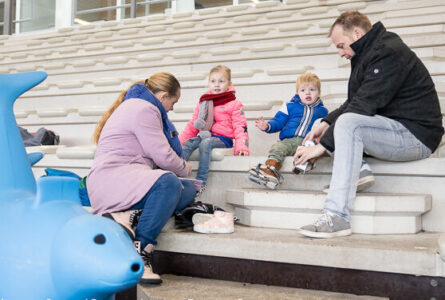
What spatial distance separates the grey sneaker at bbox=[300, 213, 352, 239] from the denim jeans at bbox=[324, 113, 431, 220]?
25 millimetres

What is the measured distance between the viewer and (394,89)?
1.82 m

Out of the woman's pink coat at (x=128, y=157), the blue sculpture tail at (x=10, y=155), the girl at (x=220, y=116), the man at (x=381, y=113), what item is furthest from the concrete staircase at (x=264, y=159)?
the blue sculpture tail at (x=10, y=155)

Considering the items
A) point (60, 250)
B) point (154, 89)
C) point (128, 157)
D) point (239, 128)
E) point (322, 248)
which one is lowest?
point (322, 248)

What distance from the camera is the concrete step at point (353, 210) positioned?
175 centimetres

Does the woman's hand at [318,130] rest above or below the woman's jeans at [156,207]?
above

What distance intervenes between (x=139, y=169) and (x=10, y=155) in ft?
2.06

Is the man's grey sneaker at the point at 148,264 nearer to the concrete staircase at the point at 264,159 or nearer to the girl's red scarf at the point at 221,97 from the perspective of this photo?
the concrete staircase at the point at 264,159

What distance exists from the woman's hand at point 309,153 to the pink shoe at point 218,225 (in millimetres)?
372

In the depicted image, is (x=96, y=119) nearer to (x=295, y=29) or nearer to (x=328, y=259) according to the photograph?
(x=295, y=29)

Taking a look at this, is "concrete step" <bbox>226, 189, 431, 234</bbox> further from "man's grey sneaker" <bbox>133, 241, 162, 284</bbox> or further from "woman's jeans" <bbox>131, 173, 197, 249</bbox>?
"man's grey sneaker" <bbox>133, 241, 162, 284</bbox>

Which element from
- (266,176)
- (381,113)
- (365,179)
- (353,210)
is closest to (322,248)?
(353,210)

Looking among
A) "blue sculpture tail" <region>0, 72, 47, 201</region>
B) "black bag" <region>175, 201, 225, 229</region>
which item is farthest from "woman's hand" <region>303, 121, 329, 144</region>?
"blue sculpture tail" <region>0, 72, 47, 201</region>

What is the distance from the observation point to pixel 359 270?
151 cm

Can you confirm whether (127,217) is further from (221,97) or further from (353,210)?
(221,97)
